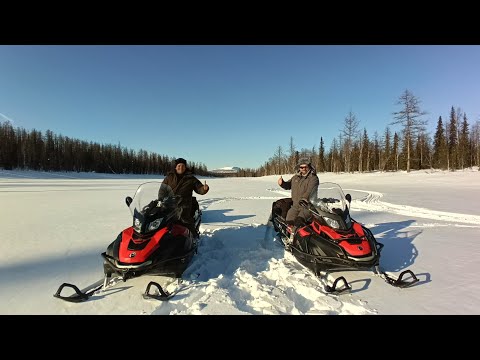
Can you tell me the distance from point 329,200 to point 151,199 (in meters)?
2.79

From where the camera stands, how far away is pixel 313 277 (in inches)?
132

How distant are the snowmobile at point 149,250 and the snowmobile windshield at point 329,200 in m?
2.02

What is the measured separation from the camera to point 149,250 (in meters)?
2.87

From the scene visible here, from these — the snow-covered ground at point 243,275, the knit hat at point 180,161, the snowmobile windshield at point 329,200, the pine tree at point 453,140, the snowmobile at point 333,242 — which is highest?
the pine tree at point 453,140

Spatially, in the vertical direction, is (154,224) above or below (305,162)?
below

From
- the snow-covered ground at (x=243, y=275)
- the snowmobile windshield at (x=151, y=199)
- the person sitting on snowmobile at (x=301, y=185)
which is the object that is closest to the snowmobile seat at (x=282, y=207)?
the person sitting on snowmobile at (x=301, y=185)

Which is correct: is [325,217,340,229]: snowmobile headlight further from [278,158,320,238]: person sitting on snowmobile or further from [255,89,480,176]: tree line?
[255,89,480,176]: tree line

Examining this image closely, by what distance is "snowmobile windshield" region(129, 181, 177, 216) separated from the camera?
3.46m

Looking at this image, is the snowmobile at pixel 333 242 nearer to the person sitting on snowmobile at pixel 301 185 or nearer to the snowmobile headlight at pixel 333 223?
the snowmobile headlight at pixel 333 223

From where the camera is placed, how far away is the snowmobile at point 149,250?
276cm

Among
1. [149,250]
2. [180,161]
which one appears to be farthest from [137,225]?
[180,161]

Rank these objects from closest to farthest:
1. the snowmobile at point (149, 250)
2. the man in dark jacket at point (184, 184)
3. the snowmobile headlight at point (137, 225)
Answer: the snowmobile at point (149, 250)
the snowmobile headlight at point (137, 225)
the man in dark jacket at point (184, 184)

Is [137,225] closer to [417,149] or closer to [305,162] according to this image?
[305,162]

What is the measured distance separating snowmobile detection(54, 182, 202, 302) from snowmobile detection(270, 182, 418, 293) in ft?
5.41
